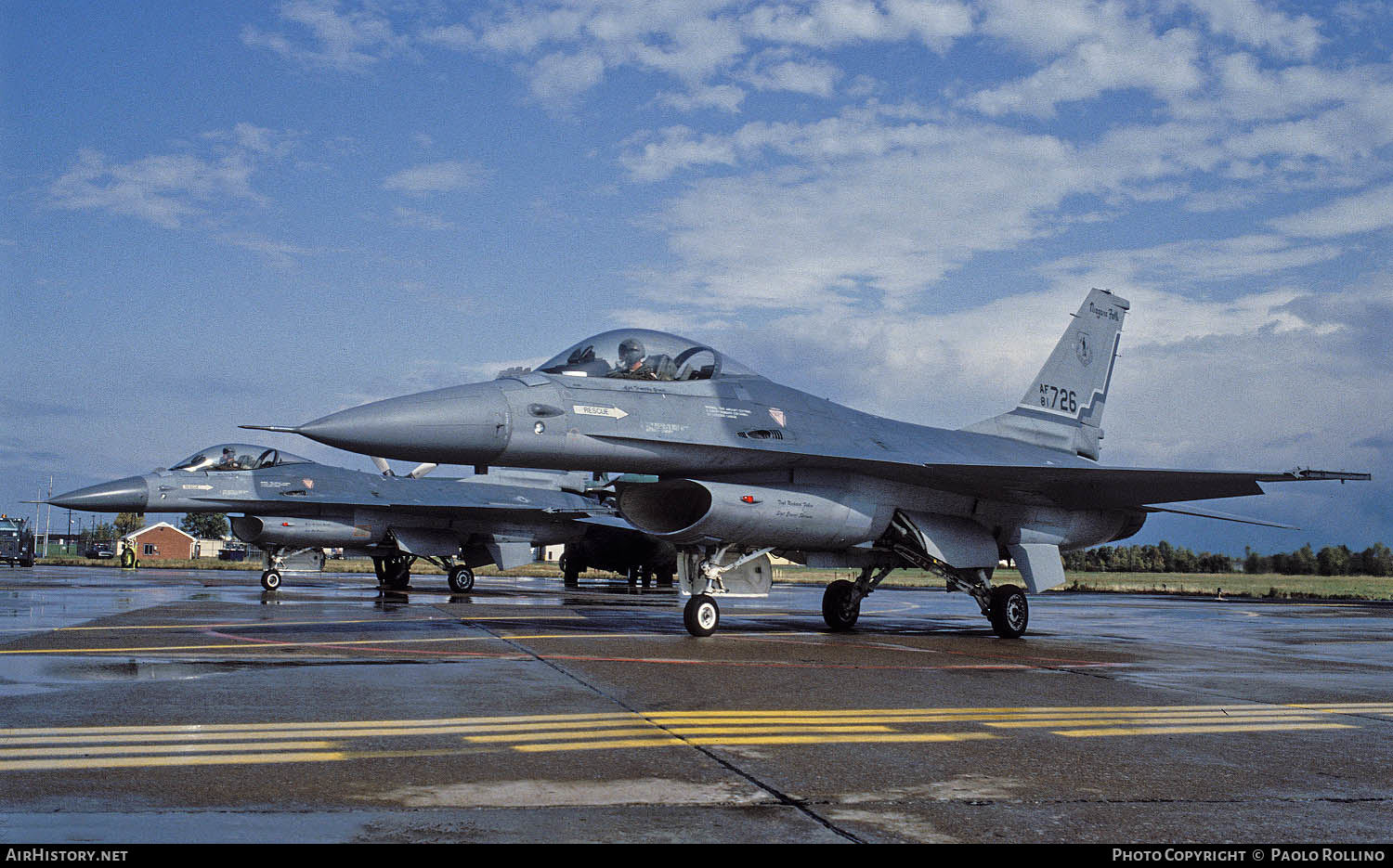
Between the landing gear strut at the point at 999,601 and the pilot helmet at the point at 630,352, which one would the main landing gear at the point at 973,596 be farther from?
the pilot helmet at the point at 630,352

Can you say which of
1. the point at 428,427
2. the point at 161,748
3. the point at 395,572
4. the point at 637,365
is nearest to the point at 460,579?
the point at 395,572

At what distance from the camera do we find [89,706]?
19.6ft

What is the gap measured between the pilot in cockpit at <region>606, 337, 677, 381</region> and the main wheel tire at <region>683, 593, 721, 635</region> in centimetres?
260

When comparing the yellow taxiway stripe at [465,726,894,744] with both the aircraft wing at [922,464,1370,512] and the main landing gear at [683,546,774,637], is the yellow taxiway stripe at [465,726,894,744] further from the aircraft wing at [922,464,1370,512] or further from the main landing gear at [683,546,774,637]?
the aircraft wing at [922,464,1370,512]

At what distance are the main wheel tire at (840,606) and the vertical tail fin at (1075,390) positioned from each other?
367cm

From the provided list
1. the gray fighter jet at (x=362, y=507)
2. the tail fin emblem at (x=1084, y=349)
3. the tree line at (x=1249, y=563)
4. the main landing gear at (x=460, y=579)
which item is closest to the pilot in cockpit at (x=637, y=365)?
the tail fin emblem at (x=1084, y=349)

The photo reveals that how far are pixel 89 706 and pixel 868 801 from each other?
4.50 metres

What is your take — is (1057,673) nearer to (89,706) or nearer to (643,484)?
(643,484)

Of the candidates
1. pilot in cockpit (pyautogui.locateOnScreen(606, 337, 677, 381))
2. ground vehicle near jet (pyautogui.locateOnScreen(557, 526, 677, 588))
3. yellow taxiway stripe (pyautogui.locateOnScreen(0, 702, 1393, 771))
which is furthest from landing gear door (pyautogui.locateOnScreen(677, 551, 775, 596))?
ground vehicle near jet (pyautogui.locateOnScreen(557, 526, 677, 588))

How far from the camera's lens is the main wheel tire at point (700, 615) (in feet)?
39.7

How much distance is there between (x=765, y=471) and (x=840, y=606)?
3023mm

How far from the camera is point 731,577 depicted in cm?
1289

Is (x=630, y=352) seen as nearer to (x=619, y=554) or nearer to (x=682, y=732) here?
(x=682, y=732)

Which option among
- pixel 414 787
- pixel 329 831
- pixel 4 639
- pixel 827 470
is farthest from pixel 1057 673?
pixel 4 639
